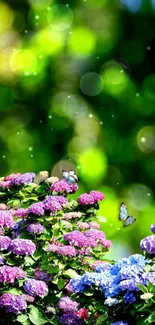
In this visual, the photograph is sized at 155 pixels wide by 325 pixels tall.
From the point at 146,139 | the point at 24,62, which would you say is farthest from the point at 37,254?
the point at 24,62

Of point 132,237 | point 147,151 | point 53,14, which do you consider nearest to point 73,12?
point 53,14

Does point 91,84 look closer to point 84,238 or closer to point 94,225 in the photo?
point 94,225

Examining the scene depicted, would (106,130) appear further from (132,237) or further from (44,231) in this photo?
(44,231)

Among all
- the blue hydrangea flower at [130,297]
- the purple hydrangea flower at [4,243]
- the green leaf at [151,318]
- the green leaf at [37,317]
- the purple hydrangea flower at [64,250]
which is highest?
the purple hydrangea flower at [4,243]

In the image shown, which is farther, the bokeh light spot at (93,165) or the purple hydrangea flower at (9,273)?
the bokeh light spot at (93,165)

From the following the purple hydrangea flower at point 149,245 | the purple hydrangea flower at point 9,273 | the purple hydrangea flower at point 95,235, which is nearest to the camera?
the purple hydrangea flower at point 149,245

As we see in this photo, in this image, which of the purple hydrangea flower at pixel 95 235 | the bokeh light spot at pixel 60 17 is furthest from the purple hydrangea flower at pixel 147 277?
the bokeh light spot at pixel 60 17

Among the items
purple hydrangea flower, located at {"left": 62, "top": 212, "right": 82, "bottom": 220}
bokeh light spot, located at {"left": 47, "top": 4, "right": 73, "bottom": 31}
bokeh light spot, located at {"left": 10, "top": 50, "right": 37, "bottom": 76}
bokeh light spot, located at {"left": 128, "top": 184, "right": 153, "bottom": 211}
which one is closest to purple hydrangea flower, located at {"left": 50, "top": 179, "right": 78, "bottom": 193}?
purple hydrangea flower, located at {"left": 62, "top": 212, "right": 82, "bottom": 220}

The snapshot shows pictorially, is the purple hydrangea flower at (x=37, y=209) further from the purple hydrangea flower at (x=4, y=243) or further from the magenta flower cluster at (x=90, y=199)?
the magenta flower cluster at (x=90, y=199)
